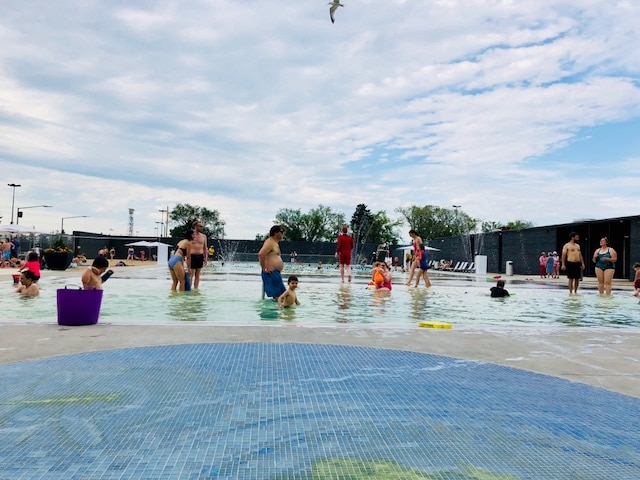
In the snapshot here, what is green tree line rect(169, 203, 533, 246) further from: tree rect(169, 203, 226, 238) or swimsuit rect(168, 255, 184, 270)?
swimsuit rect(168, 255, 184, 270)

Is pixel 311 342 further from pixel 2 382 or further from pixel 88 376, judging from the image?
pixel 2 382

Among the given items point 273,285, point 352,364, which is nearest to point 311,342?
point 352,364

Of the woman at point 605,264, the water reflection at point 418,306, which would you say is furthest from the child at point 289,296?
the woman at point 605,264

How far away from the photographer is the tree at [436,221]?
279 feet

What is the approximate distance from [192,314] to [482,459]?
594 cm

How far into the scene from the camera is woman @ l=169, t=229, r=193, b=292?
11445mm

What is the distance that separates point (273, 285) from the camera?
9.62m

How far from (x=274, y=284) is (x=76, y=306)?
160 inches

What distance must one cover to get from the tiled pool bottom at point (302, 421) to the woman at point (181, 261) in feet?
23.3

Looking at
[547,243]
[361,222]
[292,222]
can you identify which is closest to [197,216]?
[292,222]

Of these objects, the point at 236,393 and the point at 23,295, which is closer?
the point at 236,393

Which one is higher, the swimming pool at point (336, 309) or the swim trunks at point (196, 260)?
the swim trunks at point (196, 260)

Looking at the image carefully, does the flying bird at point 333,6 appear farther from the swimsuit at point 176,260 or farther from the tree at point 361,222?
the tree at point 361,222

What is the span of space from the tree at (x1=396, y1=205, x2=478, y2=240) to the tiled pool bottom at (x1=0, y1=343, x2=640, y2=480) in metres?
81.6
